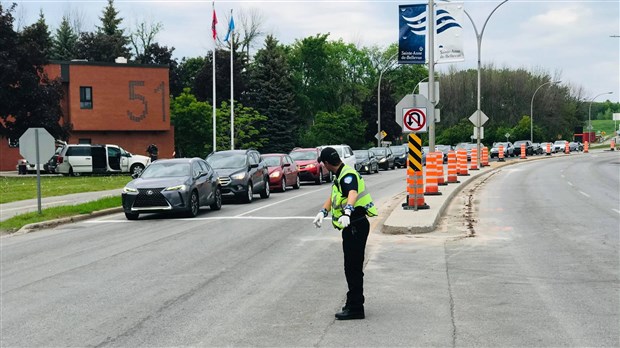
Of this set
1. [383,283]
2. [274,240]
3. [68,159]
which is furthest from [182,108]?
[383,283]

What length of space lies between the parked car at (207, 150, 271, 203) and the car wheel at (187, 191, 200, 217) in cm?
361

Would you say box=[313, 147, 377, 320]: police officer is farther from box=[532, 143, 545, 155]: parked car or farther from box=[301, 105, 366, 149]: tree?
box=[532, 143, 545, 155]: parked car

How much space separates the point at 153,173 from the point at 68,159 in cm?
2701

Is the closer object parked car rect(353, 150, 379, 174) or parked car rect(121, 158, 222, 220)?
parked car rect(121, 158, 222, 220)

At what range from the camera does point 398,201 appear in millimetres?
22203

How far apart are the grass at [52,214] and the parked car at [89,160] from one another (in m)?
23.2

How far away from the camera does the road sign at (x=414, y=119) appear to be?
17750 mm

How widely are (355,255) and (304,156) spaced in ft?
89.9

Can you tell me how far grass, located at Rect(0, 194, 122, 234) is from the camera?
57.6 feet

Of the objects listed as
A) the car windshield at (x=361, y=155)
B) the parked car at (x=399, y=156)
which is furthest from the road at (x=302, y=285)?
the parked car at (x=399, y=156)

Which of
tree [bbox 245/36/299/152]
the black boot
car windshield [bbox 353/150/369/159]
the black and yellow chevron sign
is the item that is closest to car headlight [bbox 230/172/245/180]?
the black and yellow chevron sign

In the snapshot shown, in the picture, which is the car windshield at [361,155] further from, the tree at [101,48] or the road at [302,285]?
the tree at [101,48]

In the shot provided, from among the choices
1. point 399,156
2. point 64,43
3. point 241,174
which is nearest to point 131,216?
point 241,174

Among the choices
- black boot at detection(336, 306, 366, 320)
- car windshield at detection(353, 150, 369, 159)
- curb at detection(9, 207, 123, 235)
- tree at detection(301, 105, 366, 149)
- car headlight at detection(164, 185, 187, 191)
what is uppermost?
tree at detection(301, 105, 366, 149)
